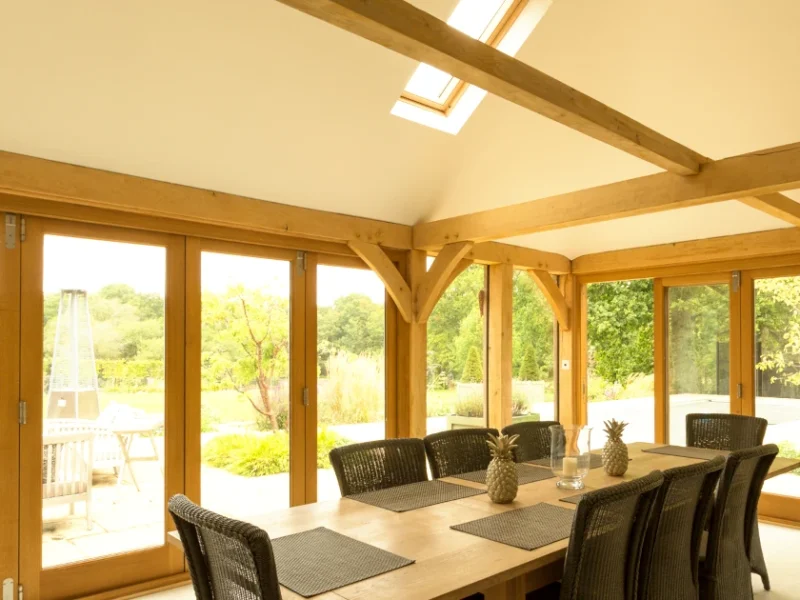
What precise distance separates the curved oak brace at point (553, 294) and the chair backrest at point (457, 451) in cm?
307

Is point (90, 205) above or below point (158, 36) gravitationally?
below

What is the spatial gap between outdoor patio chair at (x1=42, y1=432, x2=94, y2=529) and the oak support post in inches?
130

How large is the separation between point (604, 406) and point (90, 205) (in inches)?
216

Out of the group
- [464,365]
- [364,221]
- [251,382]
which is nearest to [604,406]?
[464,365]

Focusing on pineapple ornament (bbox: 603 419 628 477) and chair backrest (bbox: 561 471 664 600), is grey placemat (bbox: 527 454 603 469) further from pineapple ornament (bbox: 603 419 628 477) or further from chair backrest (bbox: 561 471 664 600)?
chair backrest (bbox: 561 471 664 600)

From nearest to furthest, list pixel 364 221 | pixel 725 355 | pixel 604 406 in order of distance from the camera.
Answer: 1. pixel 364 221
2. pixel 725 355
3. pixel 604 406

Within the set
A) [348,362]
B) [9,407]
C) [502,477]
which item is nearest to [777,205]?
[502,477]

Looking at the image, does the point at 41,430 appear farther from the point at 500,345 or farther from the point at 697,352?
the point at 697,352

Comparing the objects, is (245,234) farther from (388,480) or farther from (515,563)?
(515,563)

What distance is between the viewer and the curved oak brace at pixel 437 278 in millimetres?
4727

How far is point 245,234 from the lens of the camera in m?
4.11

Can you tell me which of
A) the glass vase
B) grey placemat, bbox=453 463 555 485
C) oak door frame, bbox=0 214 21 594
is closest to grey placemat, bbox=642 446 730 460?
grey placemat, bbox=453 463 555 485

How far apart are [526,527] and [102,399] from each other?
2.43 meters

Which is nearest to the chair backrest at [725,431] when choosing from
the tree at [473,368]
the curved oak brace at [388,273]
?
the tree at [473,368]
